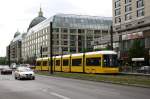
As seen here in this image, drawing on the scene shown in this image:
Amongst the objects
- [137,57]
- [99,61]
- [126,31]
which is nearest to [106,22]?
[126,31]

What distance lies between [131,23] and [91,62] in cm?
5499

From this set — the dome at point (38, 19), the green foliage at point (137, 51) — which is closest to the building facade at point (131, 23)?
the green foliage at point (137, 51)

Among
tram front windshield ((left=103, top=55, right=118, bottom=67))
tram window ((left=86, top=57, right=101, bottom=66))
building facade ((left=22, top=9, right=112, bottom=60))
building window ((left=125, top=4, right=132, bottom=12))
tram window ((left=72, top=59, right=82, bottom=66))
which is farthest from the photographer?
building facade ((left=22, top=9, right=112, bottom=60))

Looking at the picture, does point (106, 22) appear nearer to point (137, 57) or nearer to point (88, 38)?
point (88, 38)

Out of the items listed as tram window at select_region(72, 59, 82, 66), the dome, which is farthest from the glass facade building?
tram window at select_region(72, 59, 82, 66)

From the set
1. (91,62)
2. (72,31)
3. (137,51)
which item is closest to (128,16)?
(137,51)

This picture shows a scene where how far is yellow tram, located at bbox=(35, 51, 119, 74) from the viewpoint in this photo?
43.8 meters

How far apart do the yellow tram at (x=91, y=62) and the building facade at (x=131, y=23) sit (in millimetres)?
26226

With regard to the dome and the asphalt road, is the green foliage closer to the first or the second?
the asphalt road

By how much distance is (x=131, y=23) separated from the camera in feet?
325

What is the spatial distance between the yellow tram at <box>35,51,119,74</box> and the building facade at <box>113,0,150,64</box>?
2623 centimetres

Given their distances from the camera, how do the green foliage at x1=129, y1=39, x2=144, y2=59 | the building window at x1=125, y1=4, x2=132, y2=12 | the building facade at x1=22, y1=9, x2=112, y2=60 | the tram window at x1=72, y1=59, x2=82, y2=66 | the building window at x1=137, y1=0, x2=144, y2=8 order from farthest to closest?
the building facade at x1=22, y1=9, x2=112, y2=60 < the building window at x1=125, y1=4, x2=132, y2=12 < the building window at x1=137, y1=0, x2=144, y2=8 < the green foliage at x1=129, y1=39, x2=144, y2=59 < the tram window at x1=72, y1=59, x2=82, y2=66

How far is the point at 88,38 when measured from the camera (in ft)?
525

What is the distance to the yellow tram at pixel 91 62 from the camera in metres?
43.8
